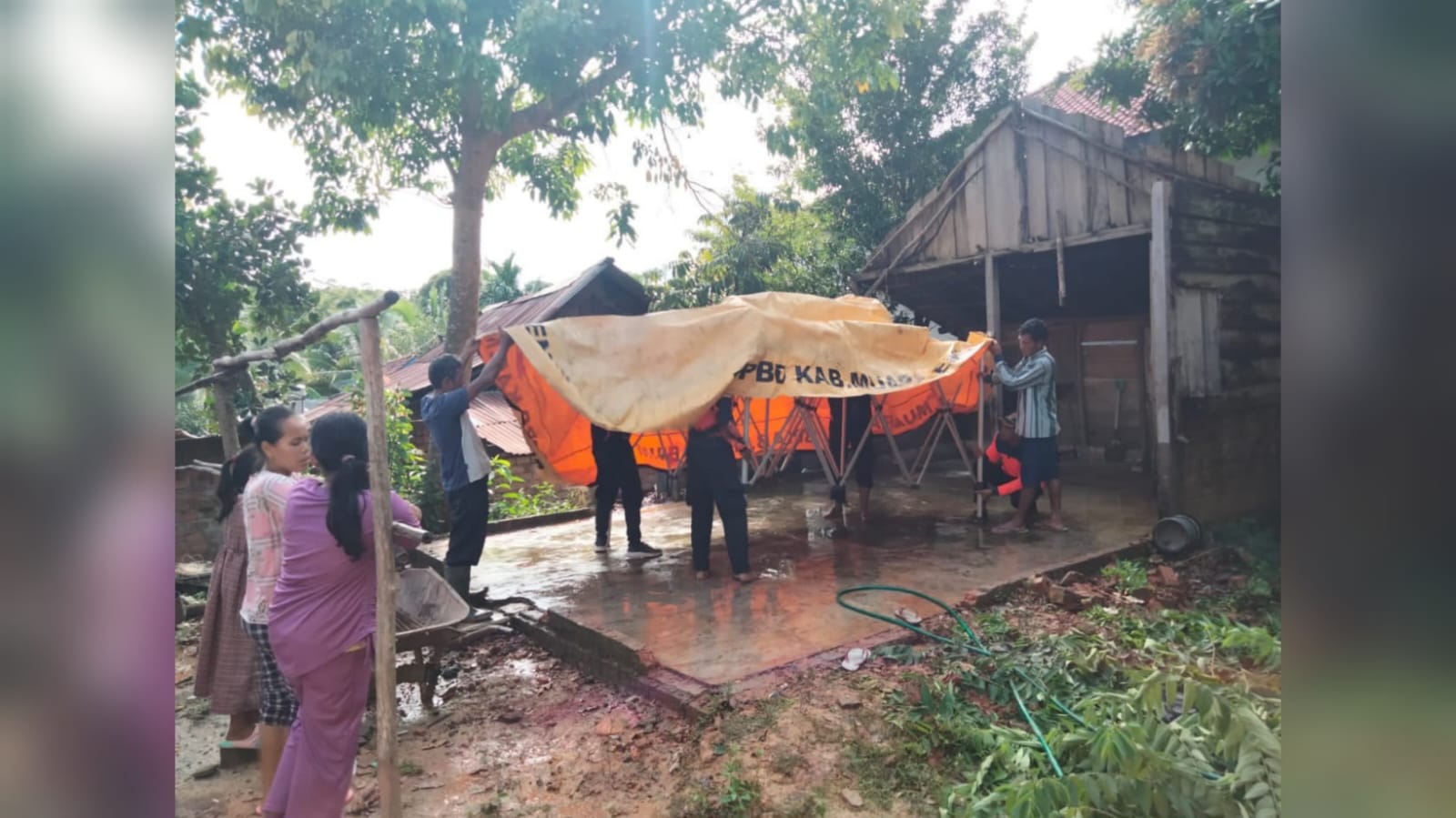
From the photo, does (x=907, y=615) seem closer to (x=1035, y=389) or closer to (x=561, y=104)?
(x=1035, y=389)

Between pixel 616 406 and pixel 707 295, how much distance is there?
7.74m

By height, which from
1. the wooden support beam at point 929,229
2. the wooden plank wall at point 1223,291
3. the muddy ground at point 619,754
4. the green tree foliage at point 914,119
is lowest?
the muddy ground at point 619,754

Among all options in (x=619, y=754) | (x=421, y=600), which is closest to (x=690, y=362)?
(x=421, y=600)

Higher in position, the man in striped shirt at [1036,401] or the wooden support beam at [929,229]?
the wooden support beam at [929,229]

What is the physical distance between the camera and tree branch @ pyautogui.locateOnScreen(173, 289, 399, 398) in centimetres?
268

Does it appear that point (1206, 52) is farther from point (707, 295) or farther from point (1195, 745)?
point (707, 295)

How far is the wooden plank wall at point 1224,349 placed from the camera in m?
7.02

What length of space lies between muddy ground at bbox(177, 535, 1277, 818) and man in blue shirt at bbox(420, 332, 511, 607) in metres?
1.05

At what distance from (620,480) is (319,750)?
4.09 meters

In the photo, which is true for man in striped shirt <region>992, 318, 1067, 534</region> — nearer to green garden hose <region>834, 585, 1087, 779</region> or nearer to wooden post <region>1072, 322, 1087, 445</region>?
green garden hose <region>834, 585, 1087, 779</region>

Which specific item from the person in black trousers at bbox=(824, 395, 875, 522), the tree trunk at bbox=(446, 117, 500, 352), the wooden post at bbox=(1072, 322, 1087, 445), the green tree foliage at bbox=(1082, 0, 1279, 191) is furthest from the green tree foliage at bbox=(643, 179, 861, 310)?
the green tree foliage at bbox=(1082, 0, 1279, 191)

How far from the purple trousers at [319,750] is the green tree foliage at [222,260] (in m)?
4.91

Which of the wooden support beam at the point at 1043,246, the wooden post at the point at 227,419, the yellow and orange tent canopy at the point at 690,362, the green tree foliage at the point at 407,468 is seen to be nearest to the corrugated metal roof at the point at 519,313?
the green tree foliage at the point at 407,468

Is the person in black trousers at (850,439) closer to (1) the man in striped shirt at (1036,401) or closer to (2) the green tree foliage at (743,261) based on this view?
(1) the man in striped shirt at (1036,401)
